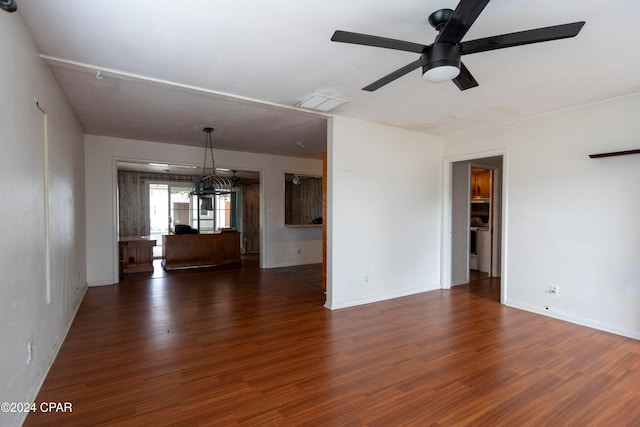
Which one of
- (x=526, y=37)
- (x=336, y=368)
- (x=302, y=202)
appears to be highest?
(x=526, y=37)

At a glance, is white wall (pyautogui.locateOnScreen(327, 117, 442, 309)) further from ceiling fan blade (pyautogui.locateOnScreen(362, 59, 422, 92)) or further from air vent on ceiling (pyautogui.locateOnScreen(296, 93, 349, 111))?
ceiling fan blade (pyautogui.locateOnScreen(362, 59, 422, 92))

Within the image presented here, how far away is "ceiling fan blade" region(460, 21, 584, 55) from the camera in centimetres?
162

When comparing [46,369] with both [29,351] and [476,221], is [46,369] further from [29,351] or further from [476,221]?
[476,221]

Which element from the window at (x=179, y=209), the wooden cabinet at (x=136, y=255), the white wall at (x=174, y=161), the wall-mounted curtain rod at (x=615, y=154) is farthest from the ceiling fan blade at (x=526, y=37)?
the window at (x=179, y=209)

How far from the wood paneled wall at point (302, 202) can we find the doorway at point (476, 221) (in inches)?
188

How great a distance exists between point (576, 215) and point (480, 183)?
348cm

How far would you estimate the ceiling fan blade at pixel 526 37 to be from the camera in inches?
63.6

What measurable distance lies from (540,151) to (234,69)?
12.1 ft

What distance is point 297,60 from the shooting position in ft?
8.39

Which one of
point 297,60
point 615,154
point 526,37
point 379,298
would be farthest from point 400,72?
point 379,298

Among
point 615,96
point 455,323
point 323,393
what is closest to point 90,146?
point 323,393

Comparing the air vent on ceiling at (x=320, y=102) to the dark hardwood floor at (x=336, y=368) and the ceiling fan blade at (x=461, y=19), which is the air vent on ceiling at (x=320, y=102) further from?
the dark hardwood floor at (x=336, y=368)

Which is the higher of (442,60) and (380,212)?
(442,60)

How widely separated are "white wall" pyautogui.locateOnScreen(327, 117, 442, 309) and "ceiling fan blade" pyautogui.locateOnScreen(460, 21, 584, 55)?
2.39 m
